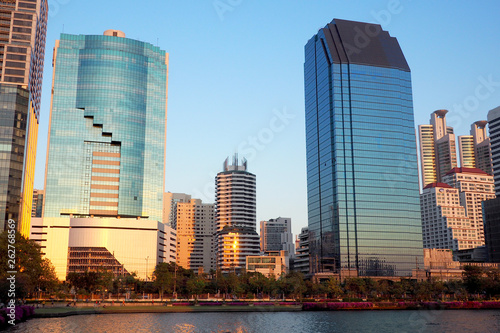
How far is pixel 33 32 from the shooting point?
195 meters

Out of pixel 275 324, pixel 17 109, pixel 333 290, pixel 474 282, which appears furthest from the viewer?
pixel 17 109

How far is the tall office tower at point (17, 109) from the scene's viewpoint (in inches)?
6634

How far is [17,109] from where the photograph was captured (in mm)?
175125

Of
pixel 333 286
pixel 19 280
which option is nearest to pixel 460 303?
pixel 333 286

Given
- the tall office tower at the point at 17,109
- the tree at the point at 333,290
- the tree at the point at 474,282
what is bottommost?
the tree at the point at 333,290

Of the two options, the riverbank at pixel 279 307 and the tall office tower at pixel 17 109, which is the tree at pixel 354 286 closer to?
the riverbank at pixel 279 307

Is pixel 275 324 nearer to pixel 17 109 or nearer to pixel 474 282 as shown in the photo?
pixel 474 282

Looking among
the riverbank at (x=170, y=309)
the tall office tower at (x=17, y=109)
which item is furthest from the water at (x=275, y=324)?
the tall office tower at (x=17, y=109)

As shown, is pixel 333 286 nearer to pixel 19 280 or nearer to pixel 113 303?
pixel 113 303

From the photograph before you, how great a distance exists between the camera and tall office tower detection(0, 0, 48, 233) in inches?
6634

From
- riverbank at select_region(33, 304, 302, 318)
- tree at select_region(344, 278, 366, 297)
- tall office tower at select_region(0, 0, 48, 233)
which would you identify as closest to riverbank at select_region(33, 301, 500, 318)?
riverbank at select_region(33, 304, 302, 318)

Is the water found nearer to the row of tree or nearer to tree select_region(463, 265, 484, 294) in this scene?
the row of tree

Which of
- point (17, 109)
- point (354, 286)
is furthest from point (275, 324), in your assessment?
point (17, 109)

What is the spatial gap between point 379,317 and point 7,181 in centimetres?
12842
